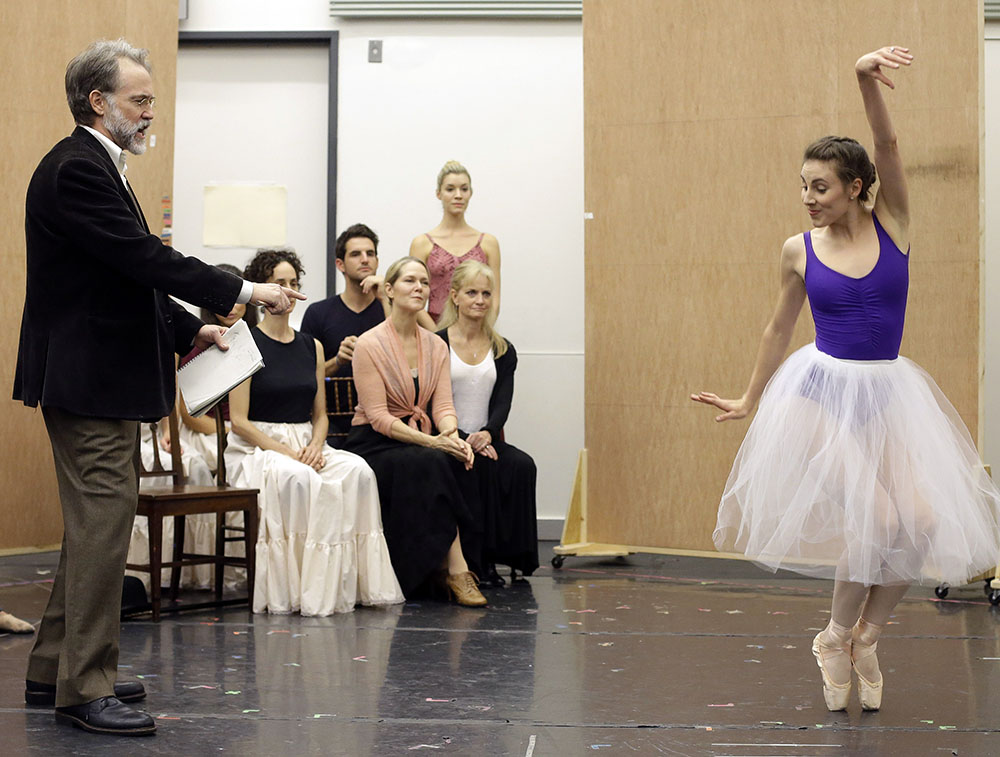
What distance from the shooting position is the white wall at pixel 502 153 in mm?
6316

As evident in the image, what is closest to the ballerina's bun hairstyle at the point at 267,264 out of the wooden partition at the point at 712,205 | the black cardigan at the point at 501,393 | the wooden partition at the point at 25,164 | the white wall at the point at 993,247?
A: the black cardigan at the point at 501,393

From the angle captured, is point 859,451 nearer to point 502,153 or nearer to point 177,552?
point 177,552

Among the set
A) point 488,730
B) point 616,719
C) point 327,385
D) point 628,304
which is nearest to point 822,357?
point 616,719

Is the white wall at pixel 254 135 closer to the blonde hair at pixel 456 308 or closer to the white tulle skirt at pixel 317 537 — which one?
the blonde hair at pixel 456 308

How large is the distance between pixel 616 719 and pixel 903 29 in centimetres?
314

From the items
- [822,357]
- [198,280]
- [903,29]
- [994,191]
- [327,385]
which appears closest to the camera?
[198,280]

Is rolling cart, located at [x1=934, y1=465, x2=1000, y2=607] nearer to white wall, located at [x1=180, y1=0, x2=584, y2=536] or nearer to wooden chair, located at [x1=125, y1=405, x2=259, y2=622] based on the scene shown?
white wall, located at [x1=180, y1=0, x2=584, y2=536]

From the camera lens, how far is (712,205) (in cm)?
500

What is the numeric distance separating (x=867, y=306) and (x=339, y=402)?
8.99ft

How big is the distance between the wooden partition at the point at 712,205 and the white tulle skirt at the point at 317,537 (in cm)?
123

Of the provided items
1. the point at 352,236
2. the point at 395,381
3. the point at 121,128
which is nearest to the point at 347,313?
the point at 352,236

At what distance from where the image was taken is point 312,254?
649 cm

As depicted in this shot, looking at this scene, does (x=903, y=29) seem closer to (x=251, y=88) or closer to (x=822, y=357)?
(x=822, y=357)

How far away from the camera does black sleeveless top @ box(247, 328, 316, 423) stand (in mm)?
4547
